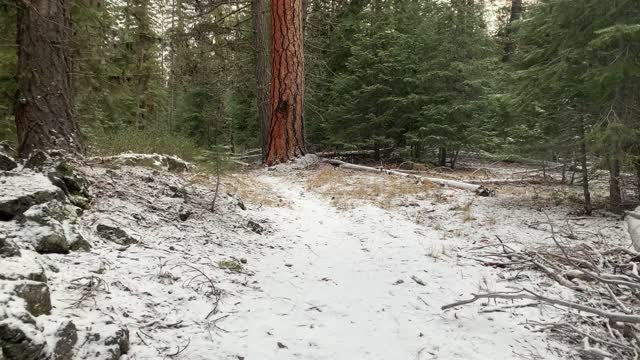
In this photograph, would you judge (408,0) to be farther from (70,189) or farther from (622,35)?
(70,189)

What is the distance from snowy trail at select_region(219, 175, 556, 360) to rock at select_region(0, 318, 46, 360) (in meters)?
1.05

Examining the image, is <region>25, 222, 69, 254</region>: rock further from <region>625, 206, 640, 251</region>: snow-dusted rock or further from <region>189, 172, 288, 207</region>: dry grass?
<region>625, 206, 640, 251</region>: snow-dusted rock

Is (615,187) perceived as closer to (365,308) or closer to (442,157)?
(365,308)

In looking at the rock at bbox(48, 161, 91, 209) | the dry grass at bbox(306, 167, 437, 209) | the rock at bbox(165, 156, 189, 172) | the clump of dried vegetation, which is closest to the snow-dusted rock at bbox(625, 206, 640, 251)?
the clump of dried vegetation

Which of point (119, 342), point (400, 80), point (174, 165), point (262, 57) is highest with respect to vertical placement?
point (262, 57)

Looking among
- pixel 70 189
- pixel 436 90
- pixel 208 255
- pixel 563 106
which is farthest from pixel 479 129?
pixel 70 189

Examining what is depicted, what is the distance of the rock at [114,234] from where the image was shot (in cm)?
401

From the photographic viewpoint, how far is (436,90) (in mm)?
12547

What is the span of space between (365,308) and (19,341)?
95.2 inches

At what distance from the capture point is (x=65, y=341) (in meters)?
2.42

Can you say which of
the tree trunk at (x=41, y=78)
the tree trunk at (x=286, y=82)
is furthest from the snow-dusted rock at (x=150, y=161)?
the tree trunk at (x=286, y=82)

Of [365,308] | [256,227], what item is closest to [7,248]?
[365,308]

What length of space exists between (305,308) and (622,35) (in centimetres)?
536

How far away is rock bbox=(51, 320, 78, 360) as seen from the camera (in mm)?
2355
